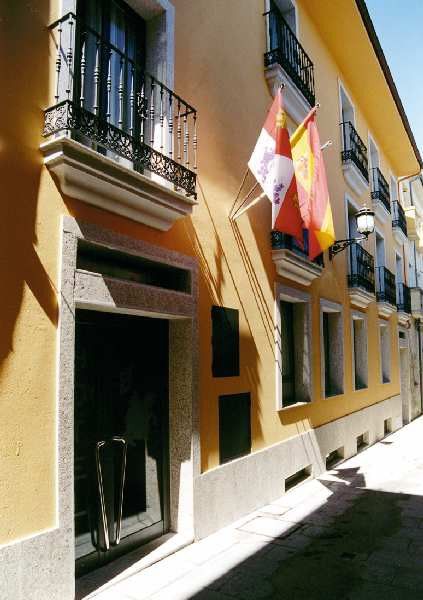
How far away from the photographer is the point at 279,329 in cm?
820

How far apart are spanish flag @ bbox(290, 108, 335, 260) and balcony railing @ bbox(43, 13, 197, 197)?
5.42 ft

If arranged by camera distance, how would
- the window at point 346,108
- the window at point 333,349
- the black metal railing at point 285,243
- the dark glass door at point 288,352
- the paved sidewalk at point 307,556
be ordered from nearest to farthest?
the paved sidewalk at point 307,556 → the black metal railing at point 285,243 → the dark glass door at point 288,352 → the window at point 333,349 → the window at point 346,108

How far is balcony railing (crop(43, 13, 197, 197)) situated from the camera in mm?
4254

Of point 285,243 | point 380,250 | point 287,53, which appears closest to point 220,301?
point 285,243

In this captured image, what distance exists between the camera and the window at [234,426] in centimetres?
639

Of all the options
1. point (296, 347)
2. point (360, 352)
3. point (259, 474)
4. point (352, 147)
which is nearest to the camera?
point (259, 474)

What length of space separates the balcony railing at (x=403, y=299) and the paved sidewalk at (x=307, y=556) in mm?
10906

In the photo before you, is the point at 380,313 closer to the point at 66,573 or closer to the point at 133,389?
the point at 133,389

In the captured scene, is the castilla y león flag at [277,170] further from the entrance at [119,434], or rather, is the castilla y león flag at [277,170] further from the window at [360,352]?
the window at [360,352]

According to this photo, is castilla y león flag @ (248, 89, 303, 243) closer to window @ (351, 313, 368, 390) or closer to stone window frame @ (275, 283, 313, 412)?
stone window frame @ (275, 283, 313, 412)

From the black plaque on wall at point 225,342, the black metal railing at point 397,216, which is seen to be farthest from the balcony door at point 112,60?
the black metal railing at point 397,216

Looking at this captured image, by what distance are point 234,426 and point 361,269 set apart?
312 inches

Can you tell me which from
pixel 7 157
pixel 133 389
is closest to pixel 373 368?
pixel 133 389

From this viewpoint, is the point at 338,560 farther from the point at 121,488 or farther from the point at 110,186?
the point at 110,186
